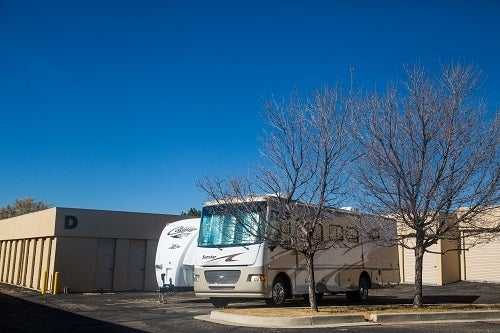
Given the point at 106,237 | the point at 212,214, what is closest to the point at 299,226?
the point at 212,214

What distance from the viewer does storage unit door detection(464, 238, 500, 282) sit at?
31250mm

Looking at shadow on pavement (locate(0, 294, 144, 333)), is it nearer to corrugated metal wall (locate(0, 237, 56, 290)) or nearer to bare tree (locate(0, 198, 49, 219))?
corrugated metal wall (locate(0, 237, 56, 290))

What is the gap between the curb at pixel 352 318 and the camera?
13.4m

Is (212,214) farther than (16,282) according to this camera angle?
No

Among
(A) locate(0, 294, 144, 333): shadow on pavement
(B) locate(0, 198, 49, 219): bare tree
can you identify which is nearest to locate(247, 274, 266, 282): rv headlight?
(A) locate(0, 294, 144, 333): shadow on pavement

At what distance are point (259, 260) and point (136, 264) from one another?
1585 centimetres

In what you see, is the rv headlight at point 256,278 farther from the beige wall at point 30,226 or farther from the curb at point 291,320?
the beige wall at point 30,226

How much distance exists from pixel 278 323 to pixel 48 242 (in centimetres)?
1971

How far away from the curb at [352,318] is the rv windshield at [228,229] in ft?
7.60

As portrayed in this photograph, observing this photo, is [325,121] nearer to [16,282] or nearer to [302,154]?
[302,154]

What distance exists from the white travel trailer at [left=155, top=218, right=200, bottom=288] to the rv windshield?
4.58 metres

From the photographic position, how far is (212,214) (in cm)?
1736

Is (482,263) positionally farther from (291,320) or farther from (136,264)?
(291,320)

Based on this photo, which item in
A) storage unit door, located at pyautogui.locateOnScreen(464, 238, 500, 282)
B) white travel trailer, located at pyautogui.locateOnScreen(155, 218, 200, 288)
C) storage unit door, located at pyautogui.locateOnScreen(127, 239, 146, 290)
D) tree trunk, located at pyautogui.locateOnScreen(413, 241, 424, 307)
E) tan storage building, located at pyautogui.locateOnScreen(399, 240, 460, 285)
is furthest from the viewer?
tan storage building, located at pyautogui.locateOnScreen(399, 240, 460, 285)
